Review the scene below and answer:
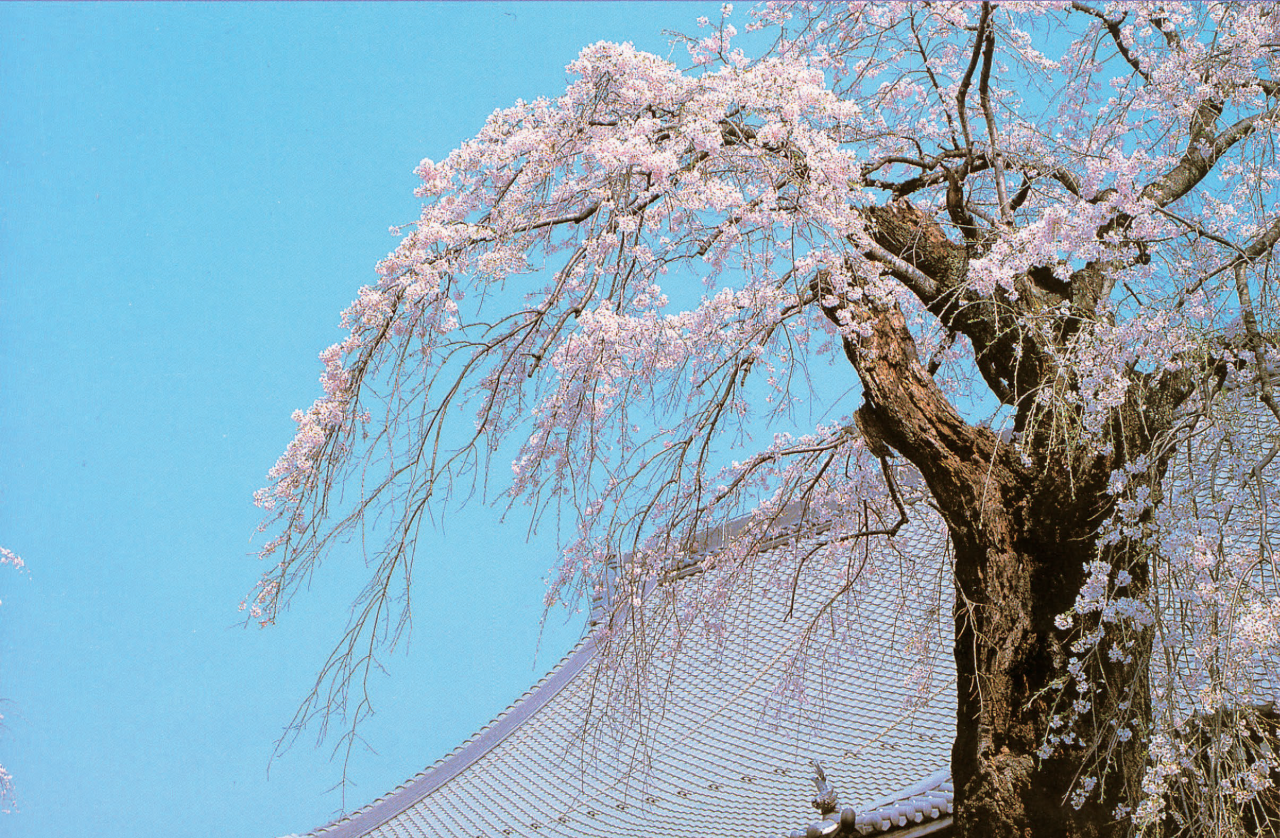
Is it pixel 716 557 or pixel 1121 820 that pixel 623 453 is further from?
pixel 1121 820

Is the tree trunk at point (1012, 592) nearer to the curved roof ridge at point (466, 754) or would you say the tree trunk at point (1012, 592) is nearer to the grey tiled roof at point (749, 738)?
the grey tiled roof at point (749, 738)

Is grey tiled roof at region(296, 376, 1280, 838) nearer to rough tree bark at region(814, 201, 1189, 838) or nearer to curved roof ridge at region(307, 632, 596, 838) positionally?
curved roof ridge at region(307, 632, 596, 838)

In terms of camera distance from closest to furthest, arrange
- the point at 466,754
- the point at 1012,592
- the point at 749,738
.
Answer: the point at 1012,592
the point at 749,738
the point at 466,754

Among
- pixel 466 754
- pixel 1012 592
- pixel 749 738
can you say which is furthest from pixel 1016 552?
pixel 466 754

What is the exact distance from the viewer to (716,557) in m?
4.71

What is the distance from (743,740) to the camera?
8.13 m

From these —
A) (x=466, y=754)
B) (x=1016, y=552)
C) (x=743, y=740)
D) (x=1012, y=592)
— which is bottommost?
(x=1012, y=592)

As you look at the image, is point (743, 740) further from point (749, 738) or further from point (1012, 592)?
point (1012, 592)

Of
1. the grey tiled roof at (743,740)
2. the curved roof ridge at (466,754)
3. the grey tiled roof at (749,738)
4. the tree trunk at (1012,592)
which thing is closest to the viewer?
the tree trunk at (1012,592)

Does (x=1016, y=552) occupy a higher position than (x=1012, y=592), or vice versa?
(x=1016, y=552)

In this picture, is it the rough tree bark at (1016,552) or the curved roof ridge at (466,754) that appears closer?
the rough tree bark at (1016,552)

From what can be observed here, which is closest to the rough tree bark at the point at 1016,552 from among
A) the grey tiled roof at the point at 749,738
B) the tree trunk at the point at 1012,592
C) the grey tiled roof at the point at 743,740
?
the tree trunk at the point at 1012,592

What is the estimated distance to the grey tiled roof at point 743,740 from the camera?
650cm

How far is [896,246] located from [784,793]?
422 cm
